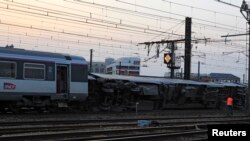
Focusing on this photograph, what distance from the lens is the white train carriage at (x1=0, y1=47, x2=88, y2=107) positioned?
85.4 feet

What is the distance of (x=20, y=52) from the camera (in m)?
26.7

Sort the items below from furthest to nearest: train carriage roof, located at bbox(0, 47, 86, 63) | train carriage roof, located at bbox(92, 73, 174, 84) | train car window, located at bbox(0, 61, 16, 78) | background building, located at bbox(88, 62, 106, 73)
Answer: background building, located at bbox(88, 62, 106, 73) → train carriage roof, located at bbox(92, 73, 174, 84) → train carriage roof, located at bbox(0, 47, 86, 63) → train car window, located at bbox(0, 61, 16, 78)

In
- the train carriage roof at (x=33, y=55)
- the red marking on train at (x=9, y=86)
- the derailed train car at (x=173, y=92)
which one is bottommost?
the derailed train car at (x=173, y=92)

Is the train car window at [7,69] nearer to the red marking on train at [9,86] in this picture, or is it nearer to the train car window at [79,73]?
the red marking on train at [9,86]

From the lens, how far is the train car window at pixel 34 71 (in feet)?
88.2

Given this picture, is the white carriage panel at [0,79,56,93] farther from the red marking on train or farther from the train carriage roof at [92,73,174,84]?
the train carriage roof at [92,73,174,84]

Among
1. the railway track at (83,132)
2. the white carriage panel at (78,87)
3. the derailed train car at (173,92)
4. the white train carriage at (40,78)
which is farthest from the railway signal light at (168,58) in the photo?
the railway track at (83,132)

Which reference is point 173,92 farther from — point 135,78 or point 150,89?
point 135,78

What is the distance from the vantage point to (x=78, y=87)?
3014 cm

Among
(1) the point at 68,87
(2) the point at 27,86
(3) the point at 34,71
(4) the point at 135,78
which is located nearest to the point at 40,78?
(3) the point at 34,71

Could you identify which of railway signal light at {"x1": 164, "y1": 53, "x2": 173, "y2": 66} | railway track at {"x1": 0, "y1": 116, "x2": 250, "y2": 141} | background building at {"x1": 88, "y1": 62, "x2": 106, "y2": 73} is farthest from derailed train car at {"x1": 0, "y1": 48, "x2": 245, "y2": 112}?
background building at {"x1": 88, "y1": 62, "x2": 106, "y2": 73}

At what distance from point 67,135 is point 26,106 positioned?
42.4 ft

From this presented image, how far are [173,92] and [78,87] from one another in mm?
13182

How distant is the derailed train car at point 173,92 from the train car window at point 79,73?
393cm
